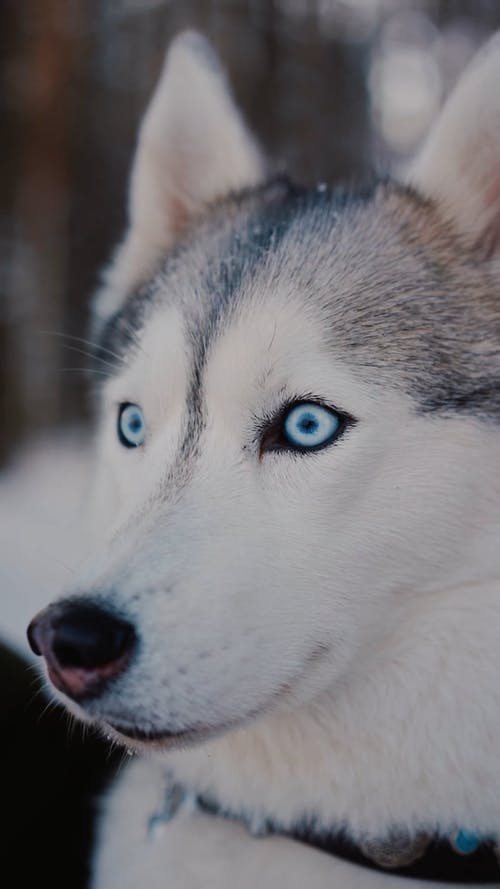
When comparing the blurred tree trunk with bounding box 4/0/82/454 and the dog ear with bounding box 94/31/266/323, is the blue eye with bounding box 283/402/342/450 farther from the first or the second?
the blurred tree trunk with bounding box 4/0/82/454

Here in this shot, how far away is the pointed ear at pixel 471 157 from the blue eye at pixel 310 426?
55 centimetres

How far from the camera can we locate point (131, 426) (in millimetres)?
1883

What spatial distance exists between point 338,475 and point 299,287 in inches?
16.4

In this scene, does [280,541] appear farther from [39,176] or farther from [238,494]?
[39,176]

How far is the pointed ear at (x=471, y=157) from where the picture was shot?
163 cm

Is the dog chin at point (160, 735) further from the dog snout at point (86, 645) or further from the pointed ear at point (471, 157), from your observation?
the pointed ear at point (471, 157)

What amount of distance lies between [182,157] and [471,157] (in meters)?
0.84

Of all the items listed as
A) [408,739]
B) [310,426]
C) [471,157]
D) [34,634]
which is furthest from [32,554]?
[471,157]

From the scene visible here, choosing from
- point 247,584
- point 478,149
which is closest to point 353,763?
point 247,584

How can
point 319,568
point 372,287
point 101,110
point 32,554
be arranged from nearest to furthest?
1. point 319,568
2. point 372,287
3. point 32,554
4. point 101,110

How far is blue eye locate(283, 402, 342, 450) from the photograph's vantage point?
59.6 inches

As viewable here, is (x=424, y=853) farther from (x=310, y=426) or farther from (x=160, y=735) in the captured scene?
(x=310, y=426)

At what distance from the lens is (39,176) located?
9508mm

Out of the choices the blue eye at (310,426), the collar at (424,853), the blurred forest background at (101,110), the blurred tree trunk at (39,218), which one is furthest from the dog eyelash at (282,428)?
the blurred tree trunk at (39,218)
